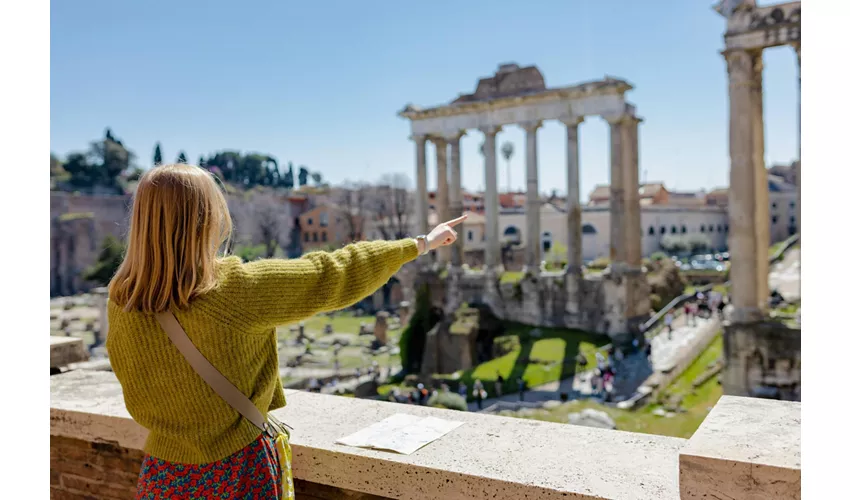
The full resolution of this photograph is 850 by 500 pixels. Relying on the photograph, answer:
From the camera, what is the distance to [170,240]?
2109mm

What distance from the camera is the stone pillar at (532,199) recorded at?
26406 millimetres

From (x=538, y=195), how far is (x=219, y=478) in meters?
25.4

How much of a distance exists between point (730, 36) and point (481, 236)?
30.3m

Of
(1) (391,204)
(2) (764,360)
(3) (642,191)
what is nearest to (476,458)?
(2) (764,360)

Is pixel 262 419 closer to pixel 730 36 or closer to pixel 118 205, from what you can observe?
pixel 730 36

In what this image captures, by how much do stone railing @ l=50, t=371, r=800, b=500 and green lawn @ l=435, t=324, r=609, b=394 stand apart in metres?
16.6

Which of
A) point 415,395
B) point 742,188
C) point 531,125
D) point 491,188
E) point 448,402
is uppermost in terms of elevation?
point 531,125

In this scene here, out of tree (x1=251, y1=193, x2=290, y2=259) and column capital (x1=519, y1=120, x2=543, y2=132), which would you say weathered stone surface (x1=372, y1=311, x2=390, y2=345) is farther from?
column capital (x1=519, y1=120, x2=543, y2=132)

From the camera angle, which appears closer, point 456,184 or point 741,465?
point 741,465

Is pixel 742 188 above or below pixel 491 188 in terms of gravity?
below

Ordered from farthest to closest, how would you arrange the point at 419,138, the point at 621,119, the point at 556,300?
1. the point at 419,138
2. the point at 556,300
3. the point at 621,119

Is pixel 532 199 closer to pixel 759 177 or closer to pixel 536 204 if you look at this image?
pixel 536 204
